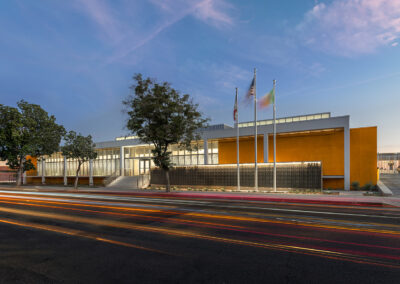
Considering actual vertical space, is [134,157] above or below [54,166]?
above

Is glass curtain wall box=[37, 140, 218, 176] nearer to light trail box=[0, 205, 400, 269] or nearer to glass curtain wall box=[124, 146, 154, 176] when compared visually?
glass curtain wall box=[124, 146, 154, 176]

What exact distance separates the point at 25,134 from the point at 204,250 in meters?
36.3

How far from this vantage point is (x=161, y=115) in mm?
21109

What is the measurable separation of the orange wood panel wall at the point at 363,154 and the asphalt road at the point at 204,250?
50.7 ft

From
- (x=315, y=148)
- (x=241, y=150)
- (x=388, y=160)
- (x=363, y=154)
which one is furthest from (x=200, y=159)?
(x=388, y=160)

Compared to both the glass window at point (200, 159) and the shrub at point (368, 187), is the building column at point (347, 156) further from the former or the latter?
the glass window at point (200, 159)

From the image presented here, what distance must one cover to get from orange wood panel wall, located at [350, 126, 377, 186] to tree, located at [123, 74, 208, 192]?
1441cm

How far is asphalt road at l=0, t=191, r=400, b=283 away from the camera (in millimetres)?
4500

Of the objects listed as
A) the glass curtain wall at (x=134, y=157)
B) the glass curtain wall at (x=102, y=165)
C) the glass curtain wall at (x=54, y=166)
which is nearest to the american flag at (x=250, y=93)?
the glass curtain wall at (x=134, y=157)

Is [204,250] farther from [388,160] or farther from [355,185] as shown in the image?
[388,160]

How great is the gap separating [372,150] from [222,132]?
14629 mm

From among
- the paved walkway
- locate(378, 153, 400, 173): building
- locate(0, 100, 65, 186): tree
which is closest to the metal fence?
the paved walkway

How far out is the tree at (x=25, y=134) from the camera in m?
32.6

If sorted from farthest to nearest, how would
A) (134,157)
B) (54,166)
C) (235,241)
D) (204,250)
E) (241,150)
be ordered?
(54,166) < (134,157) < (241,150) < (235,241) < (204,250)
